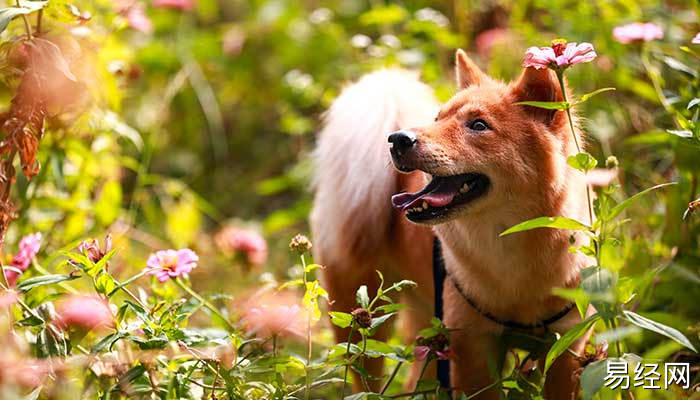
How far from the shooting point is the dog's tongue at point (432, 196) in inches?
82.0

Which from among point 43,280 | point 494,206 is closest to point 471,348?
point 494,206

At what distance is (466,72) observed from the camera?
2434mm

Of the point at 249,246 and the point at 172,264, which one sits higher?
the point at 172,264

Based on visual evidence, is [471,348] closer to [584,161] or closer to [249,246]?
[584,161]

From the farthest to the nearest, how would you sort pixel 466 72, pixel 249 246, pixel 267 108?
1. pixel 267 108
2. pixel 249 246
3. pixel 466 72

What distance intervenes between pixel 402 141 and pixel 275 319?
20.1 inches

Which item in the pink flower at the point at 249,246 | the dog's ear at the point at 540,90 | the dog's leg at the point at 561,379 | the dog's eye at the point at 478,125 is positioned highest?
the dog's ear at the point at 540,90

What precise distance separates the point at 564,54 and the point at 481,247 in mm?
580

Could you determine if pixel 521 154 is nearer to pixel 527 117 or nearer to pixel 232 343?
pixel 527 117

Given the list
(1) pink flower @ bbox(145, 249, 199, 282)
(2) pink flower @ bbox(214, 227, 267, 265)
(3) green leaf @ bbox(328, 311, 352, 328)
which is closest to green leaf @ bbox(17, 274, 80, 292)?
(1) pink flower @ bbox(145, 249, 199, 282)

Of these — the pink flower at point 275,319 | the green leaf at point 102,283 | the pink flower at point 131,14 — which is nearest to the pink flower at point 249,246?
the pink flower at point 131,14

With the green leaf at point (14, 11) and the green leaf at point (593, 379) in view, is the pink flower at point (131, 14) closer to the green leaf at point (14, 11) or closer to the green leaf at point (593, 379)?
the green leaf at point (14, 11)

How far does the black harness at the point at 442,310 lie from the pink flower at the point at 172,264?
717 millimetres

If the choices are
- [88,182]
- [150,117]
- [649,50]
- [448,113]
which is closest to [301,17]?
[150,117]
